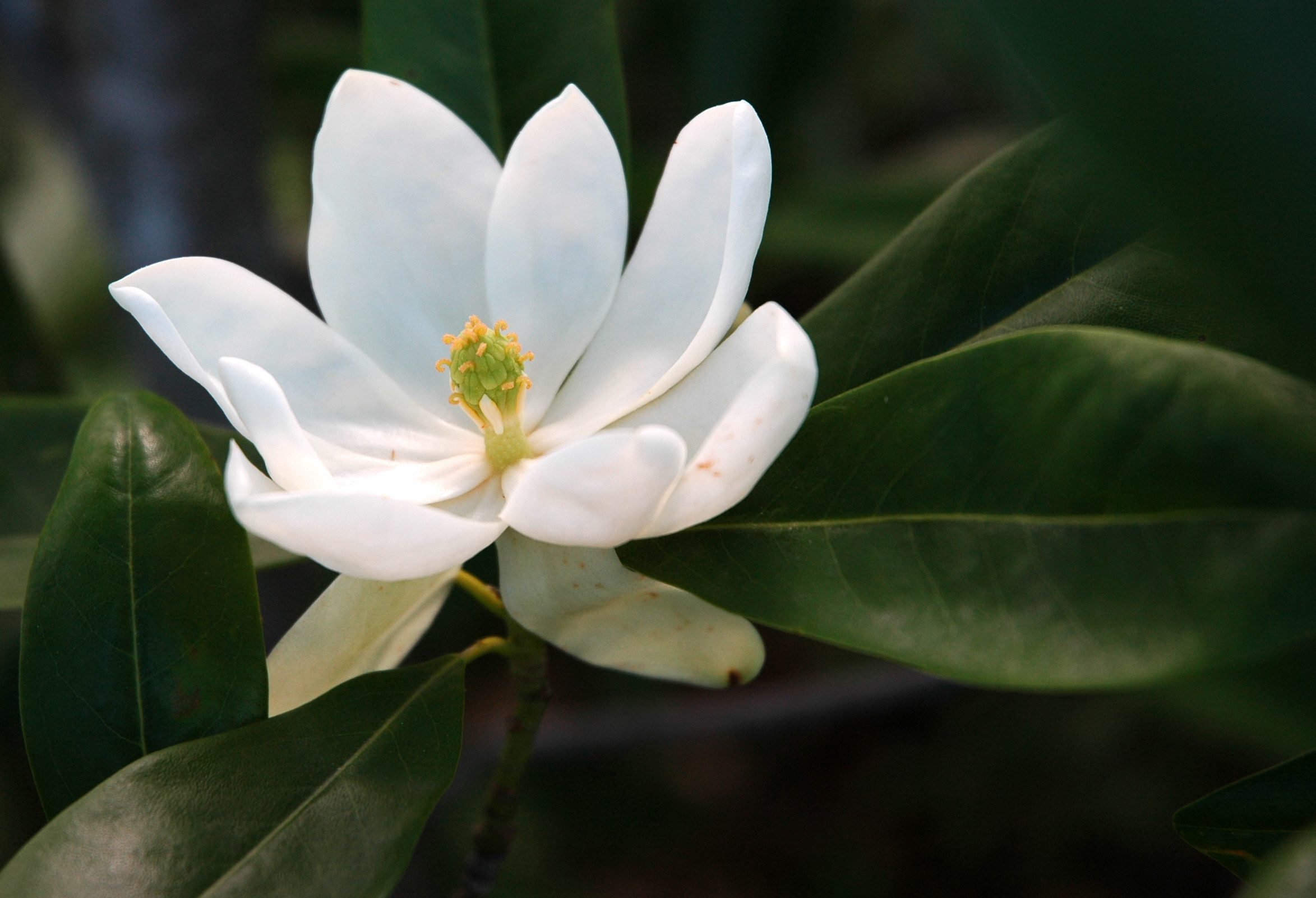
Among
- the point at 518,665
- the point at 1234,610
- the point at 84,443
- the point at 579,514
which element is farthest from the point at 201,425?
the point at 1234,610

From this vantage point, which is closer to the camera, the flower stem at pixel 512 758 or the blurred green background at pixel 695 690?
the flower stem at pixel 512 758

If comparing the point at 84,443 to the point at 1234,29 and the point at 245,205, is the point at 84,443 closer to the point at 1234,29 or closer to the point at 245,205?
the point at 1234,29

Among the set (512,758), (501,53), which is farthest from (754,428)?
(501,53)

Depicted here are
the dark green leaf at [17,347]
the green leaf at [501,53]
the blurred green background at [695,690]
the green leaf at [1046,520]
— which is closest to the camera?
the green leaf at [1046,520]

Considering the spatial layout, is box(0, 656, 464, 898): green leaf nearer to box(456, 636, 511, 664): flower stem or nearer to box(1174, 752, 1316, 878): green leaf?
box(456, 636, 511, 664): flower stem

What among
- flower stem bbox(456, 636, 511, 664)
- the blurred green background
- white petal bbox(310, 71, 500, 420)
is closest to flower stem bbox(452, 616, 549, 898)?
flower stem bbox(456, 636, 511, 664)

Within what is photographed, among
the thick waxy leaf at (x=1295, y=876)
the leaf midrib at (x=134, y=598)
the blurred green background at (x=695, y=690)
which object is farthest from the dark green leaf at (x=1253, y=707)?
the leaf midrib at (x=134, y=598)

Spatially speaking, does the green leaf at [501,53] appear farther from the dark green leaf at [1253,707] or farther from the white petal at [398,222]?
the dark green leaf at [1253,707]

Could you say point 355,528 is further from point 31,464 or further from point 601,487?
point 31,464
